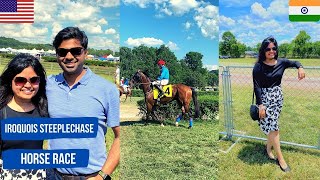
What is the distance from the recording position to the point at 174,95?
4.25 metres

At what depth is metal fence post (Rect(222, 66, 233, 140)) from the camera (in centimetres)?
431

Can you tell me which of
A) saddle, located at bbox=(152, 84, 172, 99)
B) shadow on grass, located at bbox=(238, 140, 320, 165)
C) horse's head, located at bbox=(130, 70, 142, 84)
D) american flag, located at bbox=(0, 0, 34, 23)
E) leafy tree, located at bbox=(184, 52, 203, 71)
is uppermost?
american flag, located at bbox=(0, 0, 34, 23)

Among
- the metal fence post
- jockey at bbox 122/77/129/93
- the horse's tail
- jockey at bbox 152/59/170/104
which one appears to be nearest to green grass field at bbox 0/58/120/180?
jockey at bbox 122/77/129/93

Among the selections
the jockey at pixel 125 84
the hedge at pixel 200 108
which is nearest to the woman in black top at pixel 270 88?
the hedge at pixel 200 108

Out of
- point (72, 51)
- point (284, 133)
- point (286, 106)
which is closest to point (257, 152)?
point (284, 133)

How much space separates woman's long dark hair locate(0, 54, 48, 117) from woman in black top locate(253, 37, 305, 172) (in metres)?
2.05

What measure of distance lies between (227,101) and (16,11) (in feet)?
7.19

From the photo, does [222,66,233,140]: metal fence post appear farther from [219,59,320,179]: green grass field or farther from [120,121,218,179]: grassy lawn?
[120,121,218,179]: grassy lawn

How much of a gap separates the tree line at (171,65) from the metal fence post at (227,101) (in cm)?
17

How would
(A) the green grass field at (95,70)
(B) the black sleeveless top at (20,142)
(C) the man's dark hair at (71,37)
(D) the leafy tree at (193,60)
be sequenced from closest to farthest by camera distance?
(B) the black sleeveless top at (20,142)
(C) the man's dark hair at (71,37)
(A) the green grass field at (95,70)
(D) the leafy tree at (193,60)

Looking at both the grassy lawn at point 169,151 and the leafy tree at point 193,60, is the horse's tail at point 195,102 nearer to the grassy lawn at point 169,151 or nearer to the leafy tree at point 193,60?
the grassy lawn at point 169,151

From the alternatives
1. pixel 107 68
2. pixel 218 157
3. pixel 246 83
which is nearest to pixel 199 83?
pixel 246 83

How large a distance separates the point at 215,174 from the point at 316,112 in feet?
3.76

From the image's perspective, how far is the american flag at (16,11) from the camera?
3.29 meters
